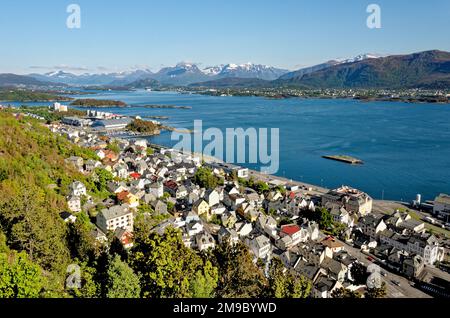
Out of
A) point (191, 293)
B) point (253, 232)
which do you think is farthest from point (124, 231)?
point (191, 293)

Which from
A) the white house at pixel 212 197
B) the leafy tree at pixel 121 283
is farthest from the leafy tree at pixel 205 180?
the leafy tree at pixel 121 283

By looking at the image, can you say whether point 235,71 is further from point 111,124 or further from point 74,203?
point 74,203

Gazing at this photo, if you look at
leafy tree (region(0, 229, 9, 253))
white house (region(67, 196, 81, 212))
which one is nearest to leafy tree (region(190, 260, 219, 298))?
leafy tree (region(0, 229, 9, 253))

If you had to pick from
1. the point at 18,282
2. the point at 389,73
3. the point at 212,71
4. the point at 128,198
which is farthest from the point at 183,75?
the point at 18,282

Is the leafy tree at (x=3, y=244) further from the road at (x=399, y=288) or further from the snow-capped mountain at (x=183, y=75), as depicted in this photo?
the snow-capped mountain at (x=183, y=75)

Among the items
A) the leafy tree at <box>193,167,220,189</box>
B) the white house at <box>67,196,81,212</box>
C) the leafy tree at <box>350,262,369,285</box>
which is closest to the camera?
the leafy tree at <box>350,262,369,285</box>

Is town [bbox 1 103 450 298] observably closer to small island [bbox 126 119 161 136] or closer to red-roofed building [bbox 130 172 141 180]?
red-roofed building [bbox 130 172 141 180]

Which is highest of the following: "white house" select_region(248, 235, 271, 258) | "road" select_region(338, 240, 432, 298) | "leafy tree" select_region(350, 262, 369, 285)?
"white house" select_region(248, 235, 271, 258)
